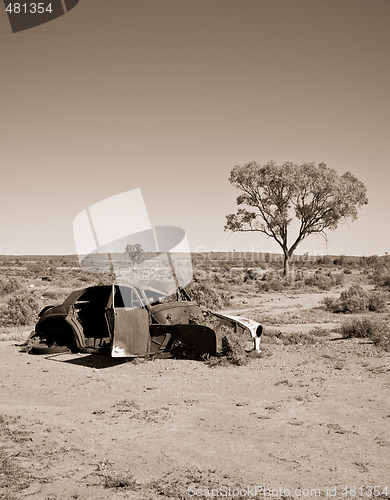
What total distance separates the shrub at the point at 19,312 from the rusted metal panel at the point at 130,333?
26.9ft

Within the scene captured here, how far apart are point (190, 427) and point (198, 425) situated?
5.3 inches

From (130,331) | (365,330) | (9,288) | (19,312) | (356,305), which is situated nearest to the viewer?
(130,331)

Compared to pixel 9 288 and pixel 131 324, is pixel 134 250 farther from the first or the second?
pixel 131 324

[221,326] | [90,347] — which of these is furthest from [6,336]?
[221,326]

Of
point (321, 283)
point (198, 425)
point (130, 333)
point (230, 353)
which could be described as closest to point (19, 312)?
point (130, 333)

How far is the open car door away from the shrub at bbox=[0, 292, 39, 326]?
7.75 m

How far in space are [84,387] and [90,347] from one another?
1705 mm

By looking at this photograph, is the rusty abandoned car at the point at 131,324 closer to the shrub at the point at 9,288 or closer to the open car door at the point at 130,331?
the open car door at the point at 130,331

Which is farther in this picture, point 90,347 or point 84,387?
point 90,347

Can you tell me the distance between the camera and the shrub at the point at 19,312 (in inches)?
619

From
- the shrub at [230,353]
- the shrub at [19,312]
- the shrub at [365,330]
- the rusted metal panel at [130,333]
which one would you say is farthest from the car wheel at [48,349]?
the shrub at [365,330]

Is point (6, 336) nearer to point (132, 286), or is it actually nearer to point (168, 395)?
point (132, 286)

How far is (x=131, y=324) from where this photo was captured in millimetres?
8781

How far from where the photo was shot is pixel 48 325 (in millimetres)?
10617
